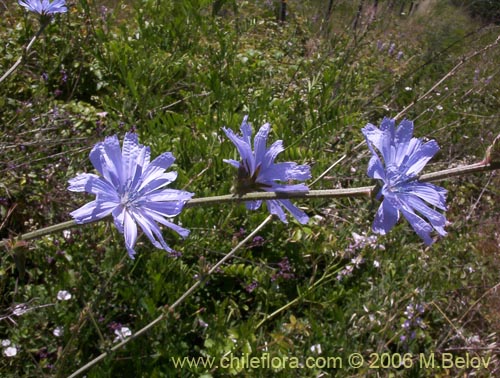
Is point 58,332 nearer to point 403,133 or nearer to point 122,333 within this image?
point 122,333

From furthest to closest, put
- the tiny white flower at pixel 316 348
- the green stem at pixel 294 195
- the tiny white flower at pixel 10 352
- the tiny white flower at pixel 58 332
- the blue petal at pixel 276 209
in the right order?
1. the tiny white flower at pixel 316 348
2. the tiny white flower at pixel 58 332
3. the tiny white flower at pixel 10 352
4. the blue petal at pixel 276 209
5. the green stem at pixel 294 195

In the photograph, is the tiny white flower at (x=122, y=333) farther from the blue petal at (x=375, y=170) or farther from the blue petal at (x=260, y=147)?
the blue petal at (x=375, y=170)

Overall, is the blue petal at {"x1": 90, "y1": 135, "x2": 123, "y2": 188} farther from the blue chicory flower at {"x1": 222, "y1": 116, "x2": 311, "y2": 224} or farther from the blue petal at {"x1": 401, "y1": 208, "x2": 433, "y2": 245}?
the blue petal at {"x1": 401, "y1": 208, "x2": 433, "y2": 245}

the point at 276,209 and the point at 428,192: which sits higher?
the point at 276,209

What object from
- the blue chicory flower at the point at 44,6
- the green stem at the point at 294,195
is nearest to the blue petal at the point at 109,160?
the green stem at the point at 294,195

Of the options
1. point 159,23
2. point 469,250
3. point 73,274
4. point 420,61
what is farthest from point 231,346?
point 420,61

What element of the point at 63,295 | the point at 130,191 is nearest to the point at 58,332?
the point at 63,295
